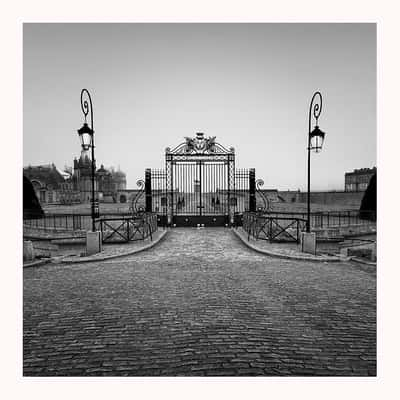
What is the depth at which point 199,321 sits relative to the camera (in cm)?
314

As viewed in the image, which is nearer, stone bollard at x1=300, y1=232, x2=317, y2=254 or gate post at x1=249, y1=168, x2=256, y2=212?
stone bollard at x1=300, y1=232, x2=317, y2=254

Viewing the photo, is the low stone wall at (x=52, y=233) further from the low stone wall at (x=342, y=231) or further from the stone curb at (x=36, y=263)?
the low stone wall at (x=342, y=231)

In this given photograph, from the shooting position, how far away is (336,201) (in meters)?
26.9

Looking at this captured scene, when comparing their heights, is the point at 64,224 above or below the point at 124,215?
below

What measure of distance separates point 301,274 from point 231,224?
26.6 feet

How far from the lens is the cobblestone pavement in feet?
7.61

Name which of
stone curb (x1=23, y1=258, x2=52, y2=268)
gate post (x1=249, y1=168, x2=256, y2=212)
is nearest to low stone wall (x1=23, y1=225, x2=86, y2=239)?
stone curb (x1=23, y1=258, x2=52, y2=268)

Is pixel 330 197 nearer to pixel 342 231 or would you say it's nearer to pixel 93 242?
pixel 342 231

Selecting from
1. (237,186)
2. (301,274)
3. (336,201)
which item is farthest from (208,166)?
(336,201)

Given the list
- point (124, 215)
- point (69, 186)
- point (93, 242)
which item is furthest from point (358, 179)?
point (69, 186)

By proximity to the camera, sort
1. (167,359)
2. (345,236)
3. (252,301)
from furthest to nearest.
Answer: (345,236)
(252,301)
(167,359)

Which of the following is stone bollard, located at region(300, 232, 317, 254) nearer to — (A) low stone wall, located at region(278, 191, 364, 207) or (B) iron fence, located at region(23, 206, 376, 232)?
(B) iron fence, located at region(23, 206, 376, 232)

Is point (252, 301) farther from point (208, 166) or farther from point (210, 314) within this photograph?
point (208, 166)

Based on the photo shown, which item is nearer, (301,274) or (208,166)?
(301,274)
